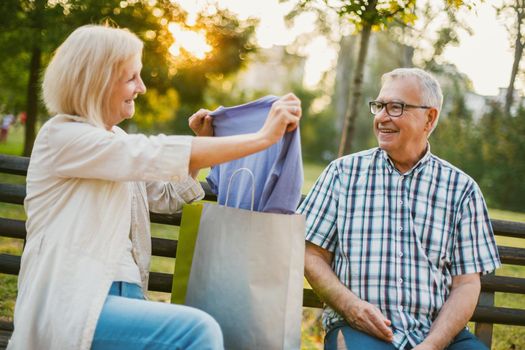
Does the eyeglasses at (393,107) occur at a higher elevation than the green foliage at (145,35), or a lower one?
lower

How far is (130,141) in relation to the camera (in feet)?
7.40

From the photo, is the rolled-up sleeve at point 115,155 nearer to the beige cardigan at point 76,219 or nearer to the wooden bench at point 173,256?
the beige cardigan at point 76,219

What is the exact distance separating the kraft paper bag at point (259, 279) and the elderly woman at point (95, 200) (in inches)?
11.5

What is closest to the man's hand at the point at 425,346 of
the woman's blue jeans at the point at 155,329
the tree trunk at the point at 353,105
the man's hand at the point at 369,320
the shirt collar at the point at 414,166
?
the man's hand at the point at 369,320

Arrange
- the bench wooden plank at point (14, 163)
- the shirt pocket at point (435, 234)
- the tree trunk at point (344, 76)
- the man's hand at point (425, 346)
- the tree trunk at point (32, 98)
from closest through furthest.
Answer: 1. the man's hand at point (425, 346)
2. the shirt pocket at point (435, 234)
3. the bench wooden plank at point (14, 163)
4. the tree trunk at point (32, 98)
5. the tree trunk at point (344, 76)

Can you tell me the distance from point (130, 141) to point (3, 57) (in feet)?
39.6

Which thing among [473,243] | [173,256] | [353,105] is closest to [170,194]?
[173,256]

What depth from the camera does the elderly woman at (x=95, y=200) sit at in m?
2.21

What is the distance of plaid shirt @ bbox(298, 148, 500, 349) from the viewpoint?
2975 mm

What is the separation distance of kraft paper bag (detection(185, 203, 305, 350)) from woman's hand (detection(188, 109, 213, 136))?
1.78 ft

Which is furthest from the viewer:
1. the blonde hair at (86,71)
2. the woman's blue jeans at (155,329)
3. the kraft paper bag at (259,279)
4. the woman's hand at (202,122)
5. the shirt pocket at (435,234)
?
the shirt pocket at (435,234)

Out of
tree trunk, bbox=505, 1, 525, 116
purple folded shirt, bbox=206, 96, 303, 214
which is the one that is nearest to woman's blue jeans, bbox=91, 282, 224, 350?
purple folded shirt, bbox=206, 96, 303, 214

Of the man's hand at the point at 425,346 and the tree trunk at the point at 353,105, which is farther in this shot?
the tree trunk at the point at 353,105

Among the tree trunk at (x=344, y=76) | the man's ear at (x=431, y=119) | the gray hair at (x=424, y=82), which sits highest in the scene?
the tree trunk at (x=344, y=76)
